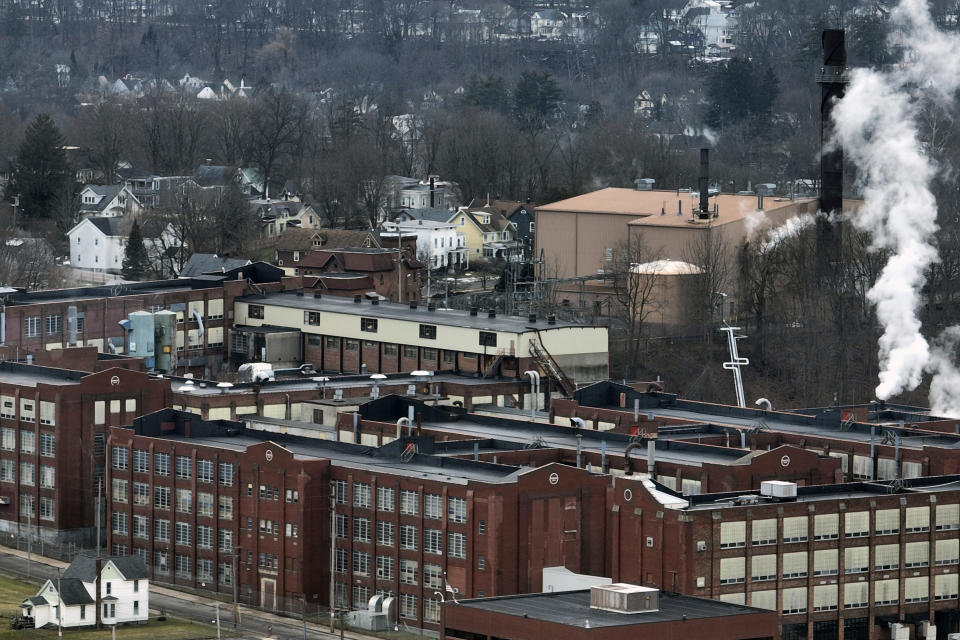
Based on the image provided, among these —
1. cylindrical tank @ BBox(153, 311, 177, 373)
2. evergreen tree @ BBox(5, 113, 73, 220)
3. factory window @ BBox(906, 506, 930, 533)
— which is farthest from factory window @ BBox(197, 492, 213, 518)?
evergreen tree @ BBox(5, 113, 73, 220)

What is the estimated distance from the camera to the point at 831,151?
416 ft

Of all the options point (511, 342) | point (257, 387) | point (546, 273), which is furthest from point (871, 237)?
point (257, 387)

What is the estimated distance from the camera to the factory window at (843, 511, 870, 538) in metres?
72.4

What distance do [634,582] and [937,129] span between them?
78.5 metres

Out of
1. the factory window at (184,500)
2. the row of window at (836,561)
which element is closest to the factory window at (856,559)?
the row of window at (836,561)

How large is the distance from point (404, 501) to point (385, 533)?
135 centimetres

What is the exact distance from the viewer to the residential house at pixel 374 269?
126 meters

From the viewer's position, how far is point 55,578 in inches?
3022

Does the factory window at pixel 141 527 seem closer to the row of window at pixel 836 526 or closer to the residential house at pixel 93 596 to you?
the residential house at pixel 93 596

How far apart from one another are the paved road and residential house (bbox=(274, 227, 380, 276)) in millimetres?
55979

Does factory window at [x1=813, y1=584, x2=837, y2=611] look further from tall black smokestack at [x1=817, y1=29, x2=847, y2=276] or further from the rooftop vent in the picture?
tall black smokestack at [x1=817, y1=29, x2=847, y2=276]

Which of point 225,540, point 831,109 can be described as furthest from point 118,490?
point 831,109

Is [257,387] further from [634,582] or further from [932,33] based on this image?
[932,33]

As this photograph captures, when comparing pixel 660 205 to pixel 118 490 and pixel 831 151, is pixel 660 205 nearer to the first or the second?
pixel 831 151
